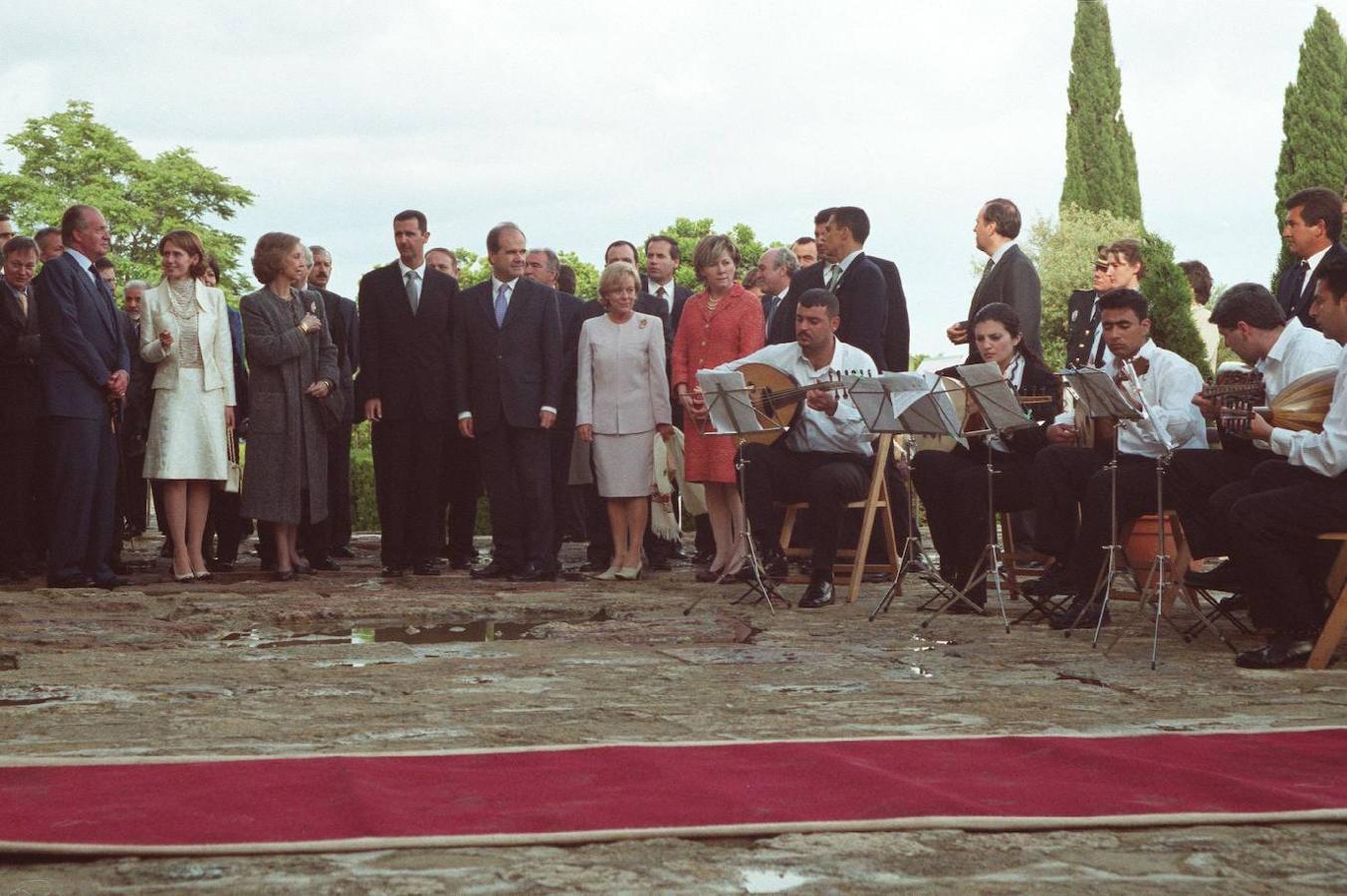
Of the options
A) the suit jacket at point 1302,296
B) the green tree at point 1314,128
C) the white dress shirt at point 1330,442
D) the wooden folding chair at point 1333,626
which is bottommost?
the wooden folding chair at point 1333,626

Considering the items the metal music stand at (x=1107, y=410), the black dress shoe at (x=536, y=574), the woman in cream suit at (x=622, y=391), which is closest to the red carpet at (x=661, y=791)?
the metal music stand at (x=1107, y=410)

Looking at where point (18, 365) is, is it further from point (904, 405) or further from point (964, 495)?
point (964, 495)

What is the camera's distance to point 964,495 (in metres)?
8.15

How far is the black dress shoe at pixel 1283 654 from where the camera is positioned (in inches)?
241

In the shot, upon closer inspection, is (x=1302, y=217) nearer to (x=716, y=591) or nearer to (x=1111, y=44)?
(x=716, y=591)

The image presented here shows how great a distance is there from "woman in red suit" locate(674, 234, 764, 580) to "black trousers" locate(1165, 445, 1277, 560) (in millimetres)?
3208

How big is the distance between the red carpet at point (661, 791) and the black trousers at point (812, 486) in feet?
13.2

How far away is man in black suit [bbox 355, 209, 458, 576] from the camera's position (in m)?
10.5

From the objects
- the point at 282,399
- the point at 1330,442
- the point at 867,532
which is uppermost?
the point at 282,399

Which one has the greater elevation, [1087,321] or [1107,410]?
[1087,321]

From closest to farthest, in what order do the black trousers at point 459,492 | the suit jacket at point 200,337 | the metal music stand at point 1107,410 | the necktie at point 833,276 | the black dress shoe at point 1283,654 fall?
the black dress shoe at point 1283,654, the metal music stand at point 1107,410, the necktie at point 833,276, the suit jacket at point 200,337, the black trousers at point 459,492

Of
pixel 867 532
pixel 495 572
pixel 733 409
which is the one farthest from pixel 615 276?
pixel 867 532

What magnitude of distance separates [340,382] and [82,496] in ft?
7.19

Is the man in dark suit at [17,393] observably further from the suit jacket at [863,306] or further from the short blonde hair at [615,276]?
the suit jacket at [863,306]
